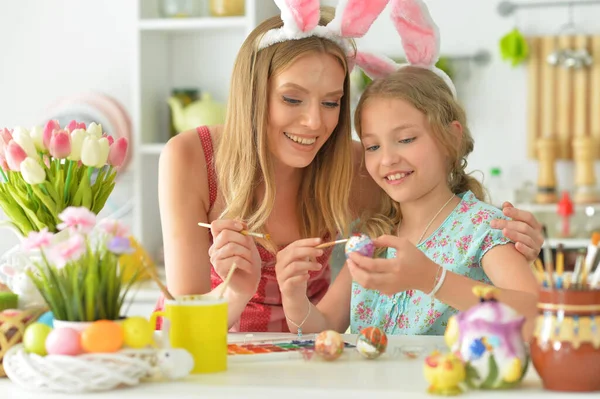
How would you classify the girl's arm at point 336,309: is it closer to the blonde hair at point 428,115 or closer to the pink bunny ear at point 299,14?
the blonde hair at point 428,115

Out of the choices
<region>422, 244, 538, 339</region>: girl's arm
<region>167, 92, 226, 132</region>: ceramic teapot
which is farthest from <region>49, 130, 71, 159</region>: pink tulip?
<region>167, 92, 226, 132</region>: ceramic teapot

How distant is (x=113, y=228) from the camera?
3.57 feet

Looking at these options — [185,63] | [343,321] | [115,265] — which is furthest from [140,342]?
[185,63]

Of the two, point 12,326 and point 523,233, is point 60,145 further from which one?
point 523,233

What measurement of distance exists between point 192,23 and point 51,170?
2179 millimetres

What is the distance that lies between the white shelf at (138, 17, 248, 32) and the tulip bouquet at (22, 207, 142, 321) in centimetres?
247

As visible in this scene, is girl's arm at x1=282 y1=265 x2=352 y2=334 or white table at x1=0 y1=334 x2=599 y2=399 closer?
white table at x1=0 y1=334 x2=599 y2=399

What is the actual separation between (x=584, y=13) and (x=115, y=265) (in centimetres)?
309

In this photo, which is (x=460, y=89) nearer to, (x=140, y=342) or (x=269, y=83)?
(x=269, y=83)

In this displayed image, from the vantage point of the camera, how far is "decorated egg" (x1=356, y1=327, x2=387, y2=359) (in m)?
1.22

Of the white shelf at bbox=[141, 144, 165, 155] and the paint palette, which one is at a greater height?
the white shelf at bbox=[141, 144, 165, 155]

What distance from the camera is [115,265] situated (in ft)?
3.58

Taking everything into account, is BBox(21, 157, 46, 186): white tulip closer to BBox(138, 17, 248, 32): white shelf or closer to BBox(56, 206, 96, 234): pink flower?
BBox(56, 206, 96, 234): pink flower

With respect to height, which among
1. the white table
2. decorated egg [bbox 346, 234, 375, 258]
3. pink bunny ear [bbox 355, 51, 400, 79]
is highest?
pink bunny ear [bbox 355, 51, 400, 79]
